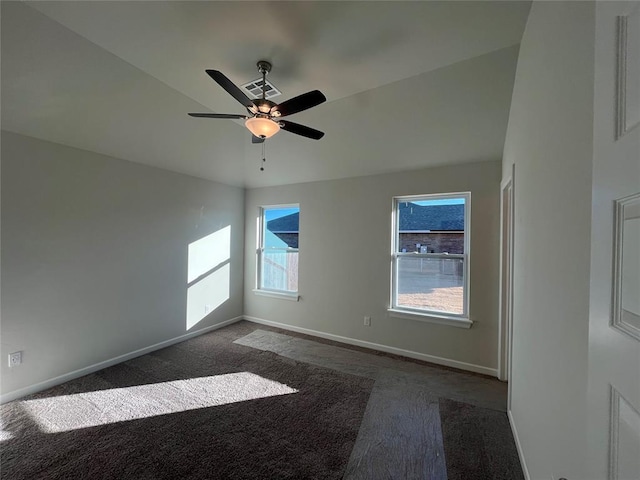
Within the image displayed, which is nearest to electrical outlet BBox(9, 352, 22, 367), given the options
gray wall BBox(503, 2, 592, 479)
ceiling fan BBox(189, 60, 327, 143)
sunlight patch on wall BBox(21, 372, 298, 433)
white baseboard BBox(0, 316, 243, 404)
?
white baseboard BBox(0, 316, 243, 404)

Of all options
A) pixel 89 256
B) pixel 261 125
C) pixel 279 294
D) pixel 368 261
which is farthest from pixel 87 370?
pixel 368 261

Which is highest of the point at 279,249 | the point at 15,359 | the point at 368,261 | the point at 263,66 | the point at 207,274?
the point at 263,66

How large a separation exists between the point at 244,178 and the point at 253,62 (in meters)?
2.48

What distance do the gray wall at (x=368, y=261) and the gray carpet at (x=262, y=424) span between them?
1.34 feet

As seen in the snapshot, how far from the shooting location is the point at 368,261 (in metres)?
3.59

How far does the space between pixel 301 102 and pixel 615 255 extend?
1.73m

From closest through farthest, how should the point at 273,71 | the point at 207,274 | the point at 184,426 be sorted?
the point at 184,426, the point at 273,71, the point at 207,274

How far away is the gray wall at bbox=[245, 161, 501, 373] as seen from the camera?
291cm

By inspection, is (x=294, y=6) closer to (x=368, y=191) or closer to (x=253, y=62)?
(x=253, y=62)

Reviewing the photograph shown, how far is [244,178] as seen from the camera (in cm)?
440

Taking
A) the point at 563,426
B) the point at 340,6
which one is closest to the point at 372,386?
the point at 563,426

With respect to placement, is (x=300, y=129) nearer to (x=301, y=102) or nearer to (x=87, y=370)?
(x=301, y=102)

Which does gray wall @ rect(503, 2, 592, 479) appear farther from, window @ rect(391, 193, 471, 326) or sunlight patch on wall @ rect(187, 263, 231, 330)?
sunlight patch on wall @ rect(187, 263, 231, 330)

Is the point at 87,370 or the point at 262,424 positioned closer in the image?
the point at 262,424
